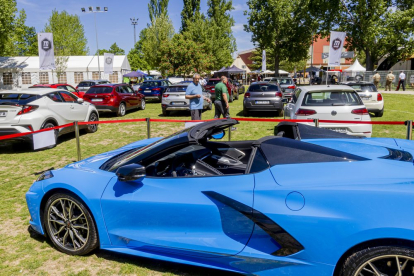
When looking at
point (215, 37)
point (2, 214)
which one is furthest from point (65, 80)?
point (2, 214)

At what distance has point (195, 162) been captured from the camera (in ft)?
10.7

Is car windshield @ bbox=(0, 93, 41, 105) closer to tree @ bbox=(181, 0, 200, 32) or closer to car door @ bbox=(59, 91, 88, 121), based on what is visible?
car door @ bbox=(59, 91, 88, 121)

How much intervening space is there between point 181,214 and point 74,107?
8.45 metres

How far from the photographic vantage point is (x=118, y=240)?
3146mm

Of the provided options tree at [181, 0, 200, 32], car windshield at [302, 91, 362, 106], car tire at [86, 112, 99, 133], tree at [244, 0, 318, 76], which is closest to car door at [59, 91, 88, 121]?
car tire at [86, 112, 99, 133]

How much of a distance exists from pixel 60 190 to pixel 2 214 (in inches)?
71.9

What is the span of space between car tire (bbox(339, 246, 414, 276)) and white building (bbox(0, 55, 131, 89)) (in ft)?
134

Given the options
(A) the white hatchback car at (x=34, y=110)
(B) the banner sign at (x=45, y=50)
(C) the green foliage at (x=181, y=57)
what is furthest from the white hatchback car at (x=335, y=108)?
(C) the green foliage at (x=181, y=57)

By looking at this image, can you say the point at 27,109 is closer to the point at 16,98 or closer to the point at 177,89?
the point at 16,98

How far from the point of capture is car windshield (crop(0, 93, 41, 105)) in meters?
8.28

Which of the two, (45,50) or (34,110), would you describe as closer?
(34,110)

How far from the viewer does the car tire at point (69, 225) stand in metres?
3.31

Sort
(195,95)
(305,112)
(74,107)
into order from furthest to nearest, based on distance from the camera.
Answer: (74,107) → (195,95) → (305,112)

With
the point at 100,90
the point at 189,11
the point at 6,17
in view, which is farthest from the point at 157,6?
the point at 100,90
